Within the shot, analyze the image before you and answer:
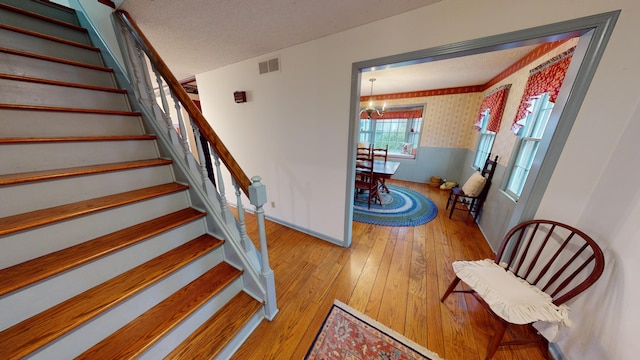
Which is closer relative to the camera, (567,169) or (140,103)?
(567,169)

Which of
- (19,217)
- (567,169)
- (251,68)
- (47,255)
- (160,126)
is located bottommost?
(47,255)

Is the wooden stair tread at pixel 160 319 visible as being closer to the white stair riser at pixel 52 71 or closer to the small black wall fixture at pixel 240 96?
the white stair riser at pixel 52 71

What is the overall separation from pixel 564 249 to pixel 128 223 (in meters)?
2.80

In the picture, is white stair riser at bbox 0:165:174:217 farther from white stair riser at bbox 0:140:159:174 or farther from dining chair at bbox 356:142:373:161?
dining chair at bbox 356:142:373:161

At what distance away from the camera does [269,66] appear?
2.07 meters

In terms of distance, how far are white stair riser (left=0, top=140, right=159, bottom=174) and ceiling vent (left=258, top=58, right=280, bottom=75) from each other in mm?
1367

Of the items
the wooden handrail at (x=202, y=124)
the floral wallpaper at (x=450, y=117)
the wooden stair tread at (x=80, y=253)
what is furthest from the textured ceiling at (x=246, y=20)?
the floral wallpaper at (x=450, y=117)

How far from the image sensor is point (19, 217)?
0.87 m

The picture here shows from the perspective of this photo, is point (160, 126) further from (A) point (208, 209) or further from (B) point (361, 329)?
(B) point (361, 329)

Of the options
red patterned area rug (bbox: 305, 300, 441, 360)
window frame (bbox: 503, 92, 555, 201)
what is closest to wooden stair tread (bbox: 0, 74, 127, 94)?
red patterned area rug (bbox: 305, 300, 441, 360)

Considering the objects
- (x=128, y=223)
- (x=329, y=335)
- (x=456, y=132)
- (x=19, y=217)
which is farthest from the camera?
(x=456, y=132)

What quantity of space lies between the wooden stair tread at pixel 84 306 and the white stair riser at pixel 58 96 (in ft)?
4.43

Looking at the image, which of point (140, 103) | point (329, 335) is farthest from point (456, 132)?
point (140, 103)

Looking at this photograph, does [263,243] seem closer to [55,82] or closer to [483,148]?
[55,82]
